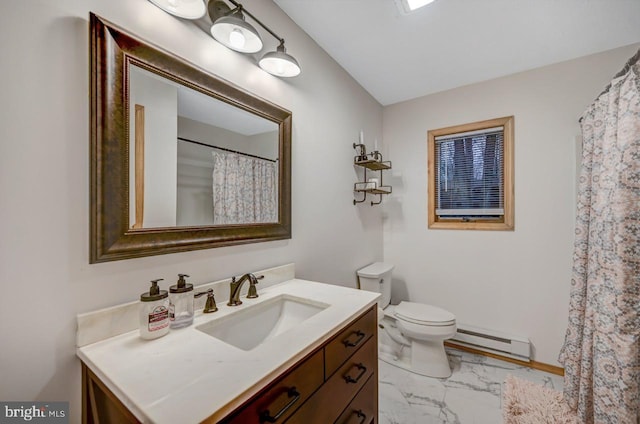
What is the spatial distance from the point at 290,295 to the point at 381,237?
1735mm

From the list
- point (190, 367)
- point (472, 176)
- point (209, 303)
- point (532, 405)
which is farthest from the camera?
point (472, 176)

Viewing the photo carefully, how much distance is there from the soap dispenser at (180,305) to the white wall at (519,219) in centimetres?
222

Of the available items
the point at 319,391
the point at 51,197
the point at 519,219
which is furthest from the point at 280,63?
the point at 519,219

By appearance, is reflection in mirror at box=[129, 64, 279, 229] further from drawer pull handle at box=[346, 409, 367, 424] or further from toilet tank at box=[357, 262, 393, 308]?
toilet tank at box=[357, 262, 393, 308]

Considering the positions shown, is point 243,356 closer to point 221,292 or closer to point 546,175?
point 221,292

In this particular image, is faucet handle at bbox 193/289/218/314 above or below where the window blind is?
below

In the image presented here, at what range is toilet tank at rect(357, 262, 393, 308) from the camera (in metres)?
2.20

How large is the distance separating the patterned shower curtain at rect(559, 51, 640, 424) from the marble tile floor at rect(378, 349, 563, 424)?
43cm

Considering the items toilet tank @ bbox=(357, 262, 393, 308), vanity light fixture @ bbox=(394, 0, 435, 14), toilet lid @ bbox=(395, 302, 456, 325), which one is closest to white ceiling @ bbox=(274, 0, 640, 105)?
vanity light fixture @ bbox=(394, 0, 435, 14)

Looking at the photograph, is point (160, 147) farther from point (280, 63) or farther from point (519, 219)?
point (519, 219)

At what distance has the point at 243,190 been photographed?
4.31ft

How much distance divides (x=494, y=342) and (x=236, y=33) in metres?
2.81

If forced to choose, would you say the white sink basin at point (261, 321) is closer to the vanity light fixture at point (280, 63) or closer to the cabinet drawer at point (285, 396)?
the cabinet drawer at point (285, 396)

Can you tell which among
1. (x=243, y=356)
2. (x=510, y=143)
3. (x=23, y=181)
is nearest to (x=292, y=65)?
(x=23, y=181)
